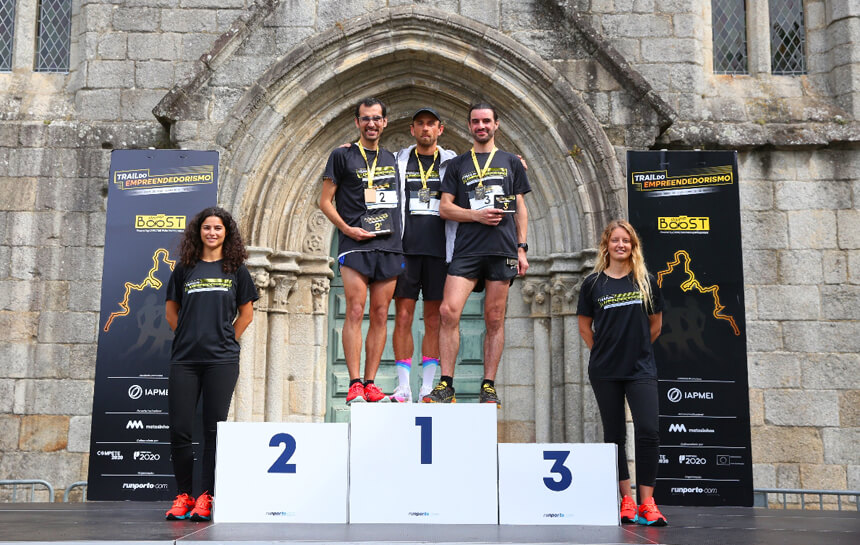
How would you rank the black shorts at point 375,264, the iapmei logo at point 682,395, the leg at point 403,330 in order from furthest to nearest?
the iapmei logo at point 682,395 < the leg at point 403,330 < the black shorts at point 375,264

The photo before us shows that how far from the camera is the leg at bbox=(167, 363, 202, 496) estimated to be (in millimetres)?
5133

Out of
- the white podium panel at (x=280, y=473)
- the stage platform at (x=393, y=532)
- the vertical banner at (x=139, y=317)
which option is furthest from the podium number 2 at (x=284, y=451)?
the vertical banner at (x=139, y=317)

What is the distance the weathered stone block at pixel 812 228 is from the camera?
28.2ft

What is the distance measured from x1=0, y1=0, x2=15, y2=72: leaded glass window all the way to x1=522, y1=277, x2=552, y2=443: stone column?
579 cm

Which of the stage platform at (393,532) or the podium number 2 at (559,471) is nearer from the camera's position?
the stage platform at (393,532)

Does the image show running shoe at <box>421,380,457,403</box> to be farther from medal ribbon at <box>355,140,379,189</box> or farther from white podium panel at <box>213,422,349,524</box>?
medal ribbon at <box>355,140,379,189</box>

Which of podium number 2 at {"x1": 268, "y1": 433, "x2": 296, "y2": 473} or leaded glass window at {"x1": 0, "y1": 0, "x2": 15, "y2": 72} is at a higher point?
leaded glass window at {"x1": 0, "y1": 0, "x2": 15, "y2": 72}

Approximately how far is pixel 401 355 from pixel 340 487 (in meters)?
1.03

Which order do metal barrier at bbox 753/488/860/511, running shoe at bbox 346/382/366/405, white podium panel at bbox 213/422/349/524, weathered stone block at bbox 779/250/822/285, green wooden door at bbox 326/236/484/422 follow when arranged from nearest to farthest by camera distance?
1. white podium panel at bbox 213/422/349/524
2. running shoe at bbox 346/382/366/405
3. metal barrier at bbox 753/488/860/511
4. weathered stone block at bbox 779/250/822/285
5. green wooden door at bbox 326/236/484/422

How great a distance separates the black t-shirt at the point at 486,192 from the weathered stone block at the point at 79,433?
4.64 m

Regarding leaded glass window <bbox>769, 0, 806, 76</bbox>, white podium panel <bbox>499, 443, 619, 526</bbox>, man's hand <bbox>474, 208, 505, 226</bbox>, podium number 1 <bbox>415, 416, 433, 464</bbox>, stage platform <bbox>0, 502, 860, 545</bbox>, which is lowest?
stage platform <bbox>0, 502, 860, 545</bbox>

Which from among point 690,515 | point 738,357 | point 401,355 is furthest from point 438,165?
point 738,357

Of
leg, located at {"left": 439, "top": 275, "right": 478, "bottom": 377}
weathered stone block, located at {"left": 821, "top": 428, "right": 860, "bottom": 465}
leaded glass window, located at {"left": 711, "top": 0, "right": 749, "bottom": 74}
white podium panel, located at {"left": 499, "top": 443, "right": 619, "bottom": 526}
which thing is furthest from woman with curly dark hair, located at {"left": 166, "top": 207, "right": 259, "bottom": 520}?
leaded glass window, located at {"left": 711, "top": 0, "right": 749, "bottom": 74}

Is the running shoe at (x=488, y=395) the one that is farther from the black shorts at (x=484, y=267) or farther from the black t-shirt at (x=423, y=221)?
the black t-shirt at (x=423, y=221)
